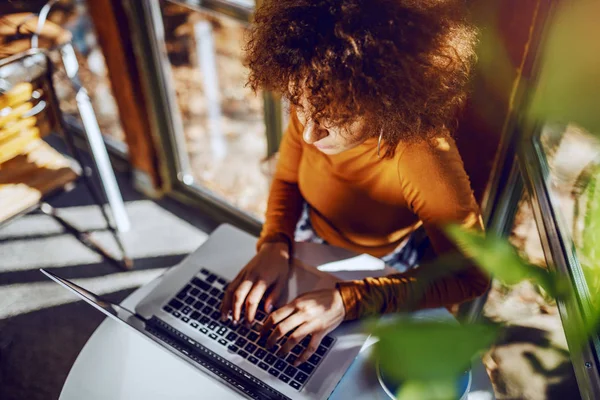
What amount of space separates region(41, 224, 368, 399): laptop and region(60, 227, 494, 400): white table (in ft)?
0.12

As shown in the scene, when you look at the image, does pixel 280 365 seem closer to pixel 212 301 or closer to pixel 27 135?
pixel 212 301

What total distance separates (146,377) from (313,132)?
0.58m

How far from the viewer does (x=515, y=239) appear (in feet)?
4.39

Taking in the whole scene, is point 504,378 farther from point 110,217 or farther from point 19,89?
point 110,217

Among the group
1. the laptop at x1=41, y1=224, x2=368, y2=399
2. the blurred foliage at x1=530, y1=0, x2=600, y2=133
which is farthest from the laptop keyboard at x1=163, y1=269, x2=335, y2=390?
the blurred foliage at x1=530, y1=0, x2=600, y2=133

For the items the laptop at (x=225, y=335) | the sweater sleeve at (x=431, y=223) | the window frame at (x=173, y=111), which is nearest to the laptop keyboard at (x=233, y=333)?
the laptop at (x=225, y=335)

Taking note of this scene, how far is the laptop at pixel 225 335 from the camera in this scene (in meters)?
0.93

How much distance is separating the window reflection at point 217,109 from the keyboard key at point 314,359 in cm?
132

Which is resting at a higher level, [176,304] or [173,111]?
[176,304]

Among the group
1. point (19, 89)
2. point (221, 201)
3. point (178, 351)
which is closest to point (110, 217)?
point (221, 201)

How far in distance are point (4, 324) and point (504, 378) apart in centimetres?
148

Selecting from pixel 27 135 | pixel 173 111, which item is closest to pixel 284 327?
pixel 27 135

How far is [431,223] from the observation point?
1030 millimetres

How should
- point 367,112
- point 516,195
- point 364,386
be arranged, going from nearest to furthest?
point 367,112, point 364,386, point 516,195
